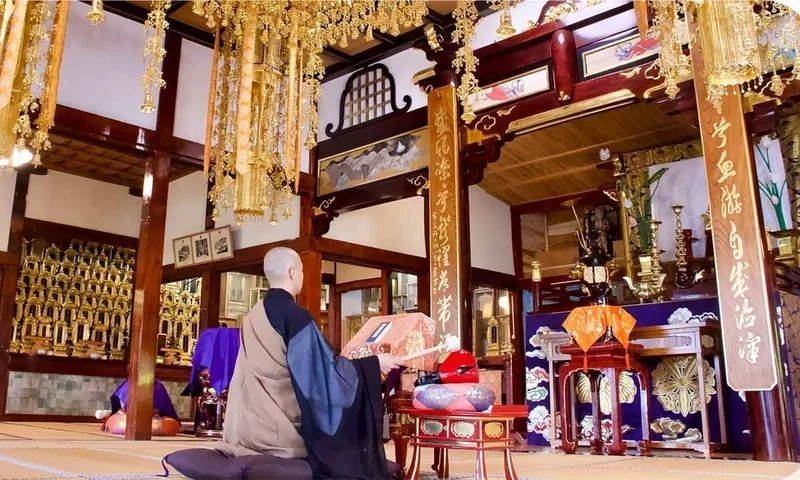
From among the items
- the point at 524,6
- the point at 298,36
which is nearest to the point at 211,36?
the point at 298,36

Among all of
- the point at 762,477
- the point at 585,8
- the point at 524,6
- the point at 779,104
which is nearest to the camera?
the point at 762,477

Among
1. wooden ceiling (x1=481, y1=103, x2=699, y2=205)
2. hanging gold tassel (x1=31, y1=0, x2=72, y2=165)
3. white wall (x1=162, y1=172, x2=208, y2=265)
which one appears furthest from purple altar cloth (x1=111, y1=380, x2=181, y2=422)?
wooden ceiling (x1=481, y1=103, x2=699, y2=205)

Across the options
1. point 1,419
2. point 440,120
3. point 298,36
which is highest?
point 298,36

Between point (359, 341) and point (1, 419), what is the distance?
5.92 metres

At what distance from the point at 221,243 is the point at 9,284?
2.31 metres

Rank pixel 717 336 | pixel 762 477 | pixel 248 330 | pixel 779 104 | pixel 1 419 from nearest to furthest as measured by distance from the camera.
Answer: pixel 248 330 < pixel 762 477 < pixel 779 104 < pixel 717 336 < pixel 1 419

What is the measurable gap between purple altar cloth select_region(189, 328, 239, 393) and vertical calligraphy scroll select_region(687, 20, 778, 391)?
3.81 meters

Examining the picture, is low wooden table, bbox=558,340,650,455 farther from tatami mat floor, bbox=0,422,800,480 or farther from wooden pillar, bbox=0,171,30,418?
wooden pillar, bbox=0,171,30,418

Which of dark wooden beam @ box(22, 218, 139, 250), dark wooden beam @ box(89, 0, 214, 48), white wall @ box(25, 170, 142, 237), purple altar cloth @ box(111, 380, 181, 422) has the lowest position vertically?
purple altar cloth @ box(111, 380, 181, 422)

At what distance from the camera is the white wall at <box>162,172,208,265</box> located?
802cm

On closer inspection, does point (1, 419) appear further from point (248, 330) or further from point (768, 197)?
point (768, 197)

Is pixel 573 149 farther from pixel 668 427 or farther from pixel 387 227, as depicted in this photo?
pixel 668 427

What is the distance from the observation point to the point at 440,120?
542 centimetres

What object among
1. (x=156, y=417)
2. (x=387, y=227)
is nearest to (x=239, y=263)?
(x=387, y=227)
